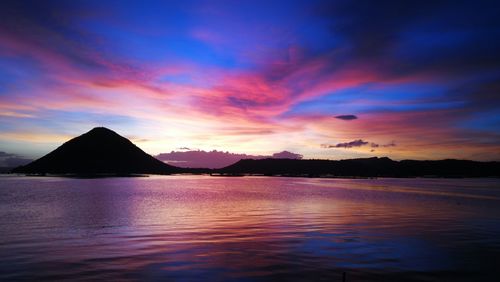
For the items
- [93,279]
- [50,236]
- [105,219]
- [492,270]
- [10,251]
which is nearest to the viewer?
[93,279]

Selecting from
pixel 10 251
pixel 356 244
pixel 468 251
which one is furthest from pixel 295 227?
pixel 10 251

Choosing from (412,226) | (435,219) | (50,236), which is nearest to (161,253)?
(50,236)

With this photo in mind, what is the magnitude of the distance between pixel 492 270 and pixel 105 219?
35.7 meters

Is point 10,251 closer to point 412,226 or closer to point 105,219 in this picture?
point 105,219

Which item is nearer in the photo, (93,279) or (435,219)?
(93,279)

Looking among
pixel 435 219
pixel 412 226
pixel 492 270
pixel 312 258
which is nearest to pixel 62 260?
pixel 312 258

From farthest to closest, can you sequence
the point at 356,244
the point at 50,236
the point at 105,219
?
the point at 105,219 → the point at 50,236 → the point at 356,244

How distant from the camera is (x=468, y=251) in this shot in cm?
2534

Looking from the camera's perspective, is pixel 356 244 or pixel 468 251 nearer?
pixel 468 251

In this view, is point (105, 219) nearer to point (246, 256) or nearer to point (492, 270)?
point (246, 256)

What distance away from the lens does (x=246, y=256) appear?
22781 mm

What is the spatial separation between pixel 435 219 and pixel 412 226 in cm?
824

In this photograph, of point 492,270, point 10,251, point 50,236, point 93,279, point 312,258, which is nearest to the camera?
point 93,279

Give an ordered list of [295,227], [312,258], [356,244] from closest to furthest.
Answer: [312,258] < [356,244] < [295,227]
